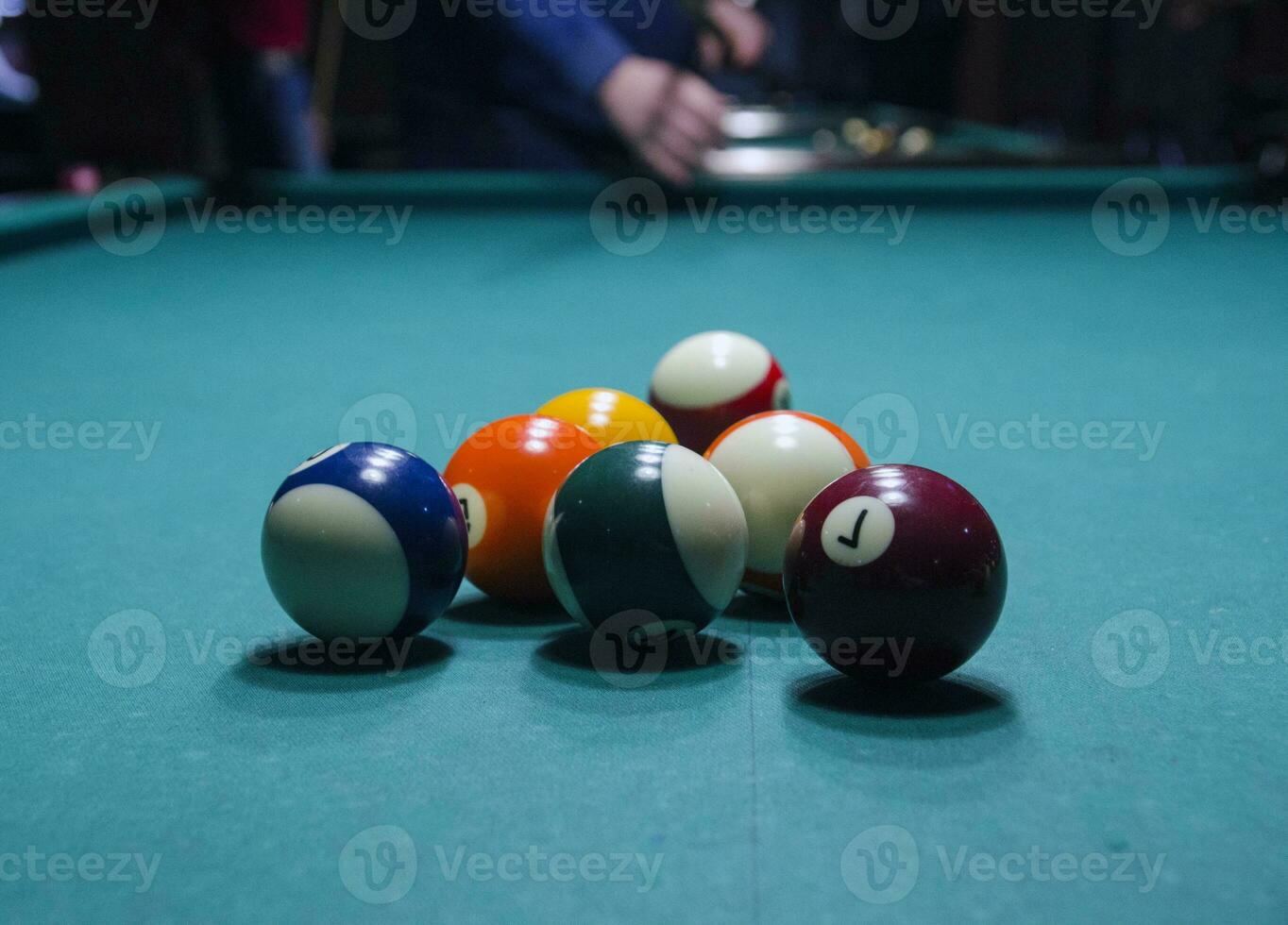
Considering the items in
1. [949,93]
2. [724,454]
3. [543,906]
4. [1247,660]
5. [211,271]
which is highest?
[949,93]

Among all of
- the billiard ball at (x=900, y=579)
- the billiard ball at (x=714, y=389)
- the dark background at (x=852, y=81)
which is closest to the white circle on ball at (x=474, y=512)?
the billiard ball at (x=900, y=579)

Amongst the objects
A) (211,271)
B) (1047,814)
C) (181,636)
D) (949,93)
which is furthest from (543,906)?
(949,93)

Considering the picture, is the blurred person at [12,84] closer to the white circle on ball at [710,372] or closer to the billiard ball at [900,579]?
the white circle on ball at [710,372]

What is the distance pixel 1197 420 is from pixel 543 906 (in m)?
2.54

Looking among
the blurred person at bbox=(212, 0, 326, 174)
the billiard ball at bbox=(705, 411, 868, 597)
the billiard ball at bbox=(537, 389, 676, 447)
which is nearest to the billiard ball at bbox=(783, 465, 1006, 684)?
the billiard ball at bbox=(705, 411, 868, 597)

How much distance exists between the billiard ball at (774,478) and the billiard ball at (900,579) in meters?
0.32

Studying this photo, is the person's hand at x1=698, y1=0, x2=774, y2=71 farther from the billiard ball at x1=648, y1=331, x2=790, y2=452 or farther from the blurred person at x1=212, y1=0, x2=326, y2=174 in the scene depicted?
the billiard ball at x1=648, y1=331, x2=790, y2=452

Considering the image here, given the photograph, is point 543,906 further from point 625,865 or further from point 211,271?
point 211,271

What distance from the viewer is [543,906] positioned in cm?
129

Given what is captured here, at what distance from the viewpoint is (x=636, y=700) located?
1803 millimetres

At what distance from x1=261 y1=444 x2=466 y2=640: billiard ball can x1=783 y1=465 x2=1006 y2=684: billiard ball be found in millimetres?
494

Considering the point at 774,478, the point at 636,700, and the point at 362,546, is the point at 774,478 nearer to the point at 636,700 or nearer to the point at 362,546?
the point at 636,700

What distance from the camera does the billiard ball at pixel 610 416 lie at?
247 centimetres

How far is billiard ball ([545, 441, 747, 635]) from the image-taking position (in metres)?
1.91
